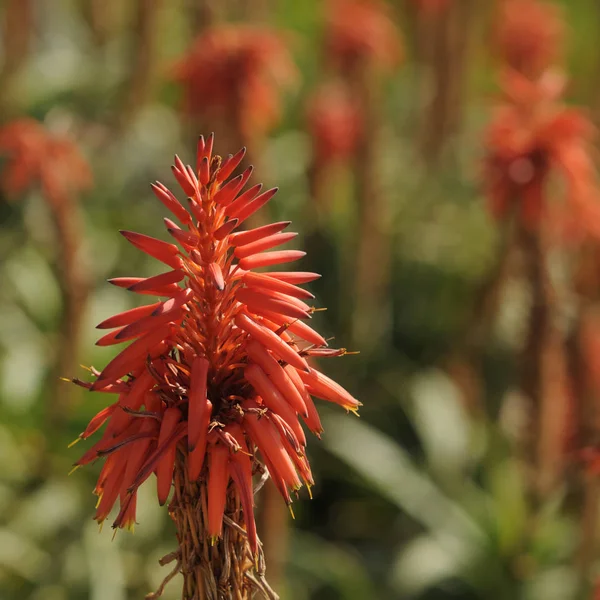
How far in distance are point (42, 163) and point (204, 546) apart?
98.2 inches

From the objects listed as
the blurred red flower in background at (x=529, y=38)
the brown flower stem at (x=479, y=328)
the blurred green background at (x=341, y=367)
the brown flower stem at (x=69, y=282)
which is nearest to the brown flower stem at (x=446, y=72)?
the blurred green background at (x=341, y=367)

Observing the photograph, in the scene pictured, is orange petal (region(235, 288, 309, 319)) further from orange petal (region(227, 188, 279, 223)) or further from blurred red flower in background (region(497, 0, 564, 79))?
blurred red flower in background (region(497, 0, 564, 79))

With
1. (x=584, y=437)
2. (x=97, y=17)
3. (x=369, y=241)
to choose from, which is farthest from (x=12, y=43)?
(x=584, y=437)

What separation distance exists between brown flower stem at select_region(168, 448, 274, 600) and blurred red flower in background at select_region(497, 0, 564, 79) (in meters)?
5.18

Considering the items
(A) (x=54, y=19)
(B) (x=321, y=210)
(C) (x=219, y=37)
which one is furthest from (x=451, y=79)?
(A) (x=54, y=19)

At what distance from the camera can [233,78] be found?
3338mm

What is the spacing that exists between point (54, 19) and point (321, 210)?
5879mm

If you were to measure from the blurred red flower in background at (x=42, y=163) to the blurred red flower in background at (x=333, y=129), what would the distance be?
1449 millimetres

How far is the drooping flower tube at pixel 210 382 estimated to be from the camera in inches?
43.1

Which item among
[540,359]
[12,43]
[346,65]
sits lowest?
[540,359]

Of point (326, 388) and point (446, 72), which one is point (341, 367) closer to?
point (446, 72)

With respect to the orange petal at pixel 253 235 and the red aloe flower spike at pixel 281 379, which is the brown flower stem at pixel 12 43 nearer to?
the orange petal at pixel 253 235

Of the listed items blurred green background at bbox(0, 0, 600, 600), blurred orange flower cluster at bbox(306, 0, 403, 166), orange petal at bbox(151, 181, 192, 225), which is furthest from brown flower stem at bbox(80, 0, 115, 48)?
orange petal at bbox(151, 181, 192, 225)

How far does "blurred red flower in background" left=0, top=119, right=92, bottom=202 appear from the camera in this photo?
3.27 m
